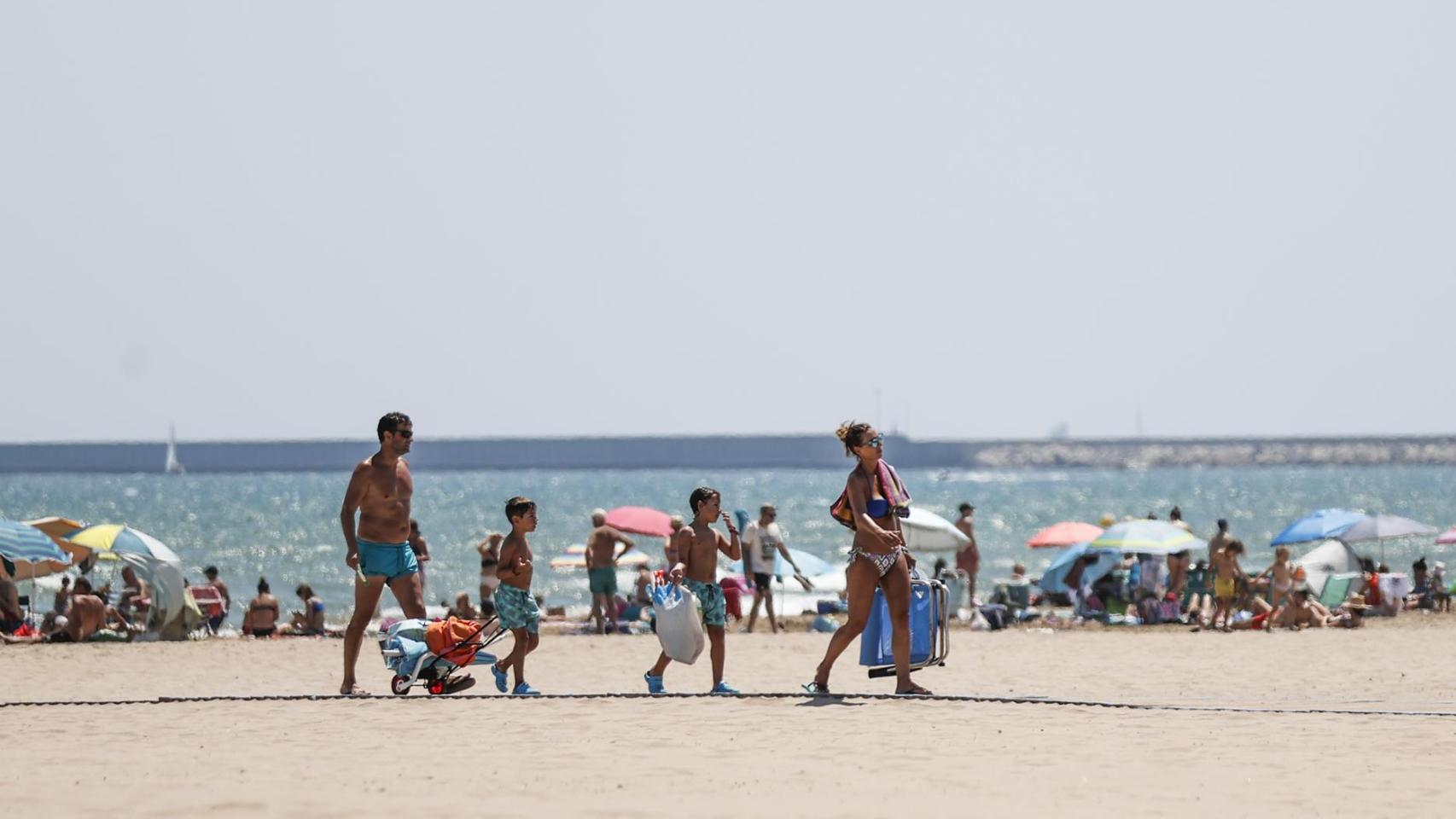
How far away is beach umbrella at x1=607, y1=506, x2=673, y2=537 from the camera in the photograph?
71.2ft

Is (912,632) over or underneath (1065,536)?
underneath

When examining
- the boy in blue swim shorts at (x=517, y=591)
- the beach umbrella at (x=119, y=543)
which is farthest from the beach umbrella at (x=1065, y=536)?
the boy in blue swim shorts at (x=517, y=591)

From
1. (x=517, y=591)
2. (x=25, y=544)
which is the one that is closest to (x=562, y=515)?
(x=25, y=544)

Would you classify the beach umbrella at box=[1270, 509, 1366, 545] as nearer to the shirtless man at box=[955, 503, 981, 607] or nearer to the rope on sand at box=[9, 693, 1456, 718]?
the shirtless man at box=[955, 503, 981, 607]

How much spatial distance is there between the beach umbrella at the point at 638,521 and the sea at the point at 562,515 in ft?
8.46

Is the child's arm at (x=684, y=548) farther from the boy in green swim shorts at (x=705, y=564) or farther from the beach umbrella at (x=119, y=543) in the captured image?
the beach umbrella at (x=119, y=543)

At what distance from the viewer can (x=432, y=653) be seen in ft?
32.1

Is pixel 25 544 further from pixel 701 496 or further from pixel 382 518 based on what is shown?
pixel 701 496

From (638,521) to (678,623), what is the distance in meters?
11.8

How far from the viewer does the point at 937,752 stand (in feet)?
25.4

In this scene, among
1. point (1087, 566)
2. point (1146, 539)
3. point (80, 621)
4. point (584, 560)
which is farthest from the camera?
point (584, 560)

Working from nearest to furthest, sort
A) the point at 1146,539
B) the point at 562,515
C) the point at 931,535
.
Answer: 1. the point at 1146,539
2. the point at 931,535
3. the point at 562,515

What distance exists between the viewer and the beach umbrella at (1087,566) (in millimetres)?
20062

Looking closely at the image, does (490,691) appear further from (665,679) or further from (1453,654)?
(1453,654)
